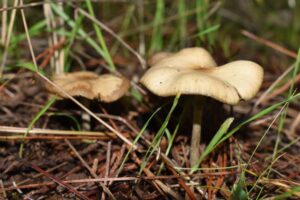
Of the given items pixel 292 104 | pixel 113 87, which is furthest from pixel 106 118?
pixel 292 104

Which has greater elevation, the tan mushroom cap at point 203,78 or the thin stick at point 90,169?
the tan mushroom cap at point 203,78

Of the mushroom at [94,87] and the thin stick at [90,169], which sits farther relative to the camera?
the mushroom at [94,87]

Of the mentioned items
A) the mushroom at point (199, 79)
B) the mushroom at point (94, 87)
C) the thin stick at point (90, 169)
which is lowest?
the thin stick at point (90, 169)

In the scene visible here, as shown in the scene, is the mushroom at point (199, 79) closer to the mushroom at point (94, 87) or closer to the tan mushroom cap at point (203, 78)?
the tan mushroom cap at point (203, 78)

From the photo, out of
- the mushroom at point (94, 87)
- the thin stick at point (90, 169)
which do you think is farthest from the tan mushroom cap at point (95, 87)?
Result: the thin stick at point (90, 169)

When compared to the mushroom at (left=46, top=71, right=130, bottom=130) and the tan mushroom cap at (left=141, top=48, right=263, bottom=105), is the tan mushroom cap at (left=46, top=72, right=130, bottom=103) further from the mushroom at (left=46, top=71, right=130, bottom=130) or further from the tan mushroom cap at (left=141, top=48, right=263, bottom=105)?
the tan mushroom cap at (left=141, top=48, right=263, bottom=105)

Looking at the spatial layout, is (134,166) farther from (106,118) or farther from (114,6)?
(114,6)
